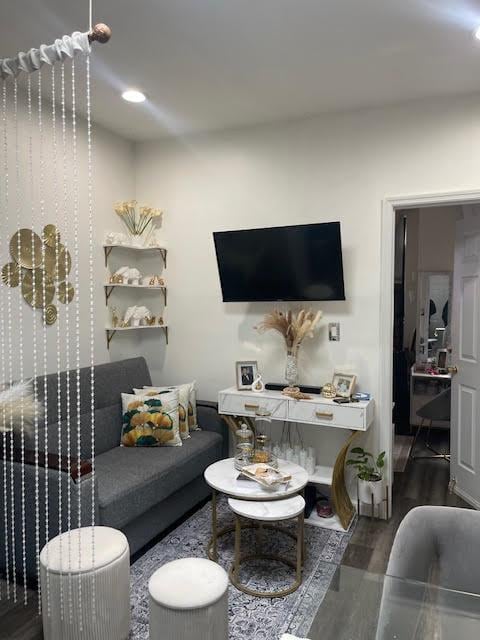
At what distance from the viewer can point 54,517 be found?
230 centimetres

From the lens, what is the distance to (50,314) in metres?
3.16

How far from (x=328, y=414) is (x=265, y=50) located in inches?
85.2

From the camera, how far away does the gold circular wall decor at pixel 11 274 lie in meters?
2.89

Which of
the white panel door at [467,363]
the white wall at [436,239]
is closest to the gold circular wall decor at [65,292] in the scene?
the white panel door at [467,363]

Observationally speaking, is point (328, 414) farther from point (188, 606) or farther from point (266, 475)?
point (188, 606)

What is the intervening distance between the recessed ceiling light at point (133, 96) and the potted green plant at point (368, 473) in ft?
9.03

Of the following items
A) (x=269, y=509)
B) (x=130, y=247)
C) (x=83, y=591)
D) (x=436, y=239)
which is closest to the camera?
(x=83, y=591)

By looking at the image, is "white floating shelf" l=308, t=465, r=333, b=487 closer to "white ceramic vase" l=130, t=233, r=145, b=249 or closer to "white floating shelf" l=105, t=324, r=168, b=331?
"white floating shelf" l=105, t=324, r=168, b=331

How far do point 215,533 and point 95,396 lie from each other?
1.22 meters

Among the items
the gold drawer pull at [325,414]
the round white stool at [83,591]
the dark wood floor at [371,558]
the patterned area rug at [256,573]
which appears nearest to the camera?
the dark wood floor at [371,558]

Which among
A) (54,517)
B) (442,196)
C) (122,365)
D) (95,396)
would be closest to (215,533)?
(54,517)

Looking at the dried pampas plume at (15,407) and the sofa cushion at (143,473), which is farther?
the sofa cushion at (143,473)

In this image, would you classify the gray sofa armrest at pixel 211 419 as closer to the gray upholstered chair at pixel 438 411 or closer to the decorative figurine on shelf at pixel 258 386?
the decorative figurine on shelf at pixel 258 386

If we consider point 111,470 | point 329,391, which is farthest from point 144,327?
point 329,391
